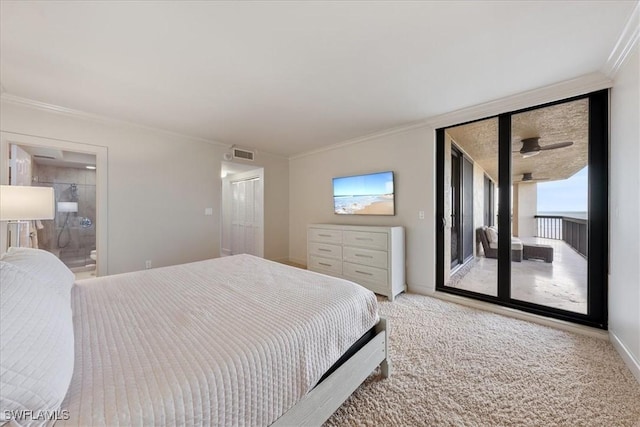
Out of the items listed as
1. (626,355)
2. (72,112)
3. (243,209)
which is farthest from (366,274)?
(72,112)

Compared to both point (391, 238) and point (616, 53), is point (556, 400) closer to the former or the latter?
point (391, 238)

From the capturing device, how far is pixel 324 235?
12.8 feet

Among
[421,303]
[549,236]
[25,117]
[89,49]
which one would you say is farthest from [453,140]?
[25,117]

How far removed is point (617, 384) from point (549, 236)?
1.97 meters

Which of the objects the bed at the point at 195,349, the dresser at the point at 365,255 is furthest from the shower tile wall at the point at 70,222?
the dresser at the point at 365,255

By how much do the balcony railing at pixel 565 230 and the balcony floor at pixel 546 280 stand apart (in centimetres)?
10

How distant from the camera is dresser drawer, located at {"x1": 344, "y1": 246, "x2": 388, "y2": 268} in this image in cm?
322

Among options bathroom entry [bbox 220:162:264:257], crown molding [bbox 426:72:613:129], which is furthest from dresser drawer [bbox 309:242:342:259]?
crown molding [bbox 426:72:613:129]

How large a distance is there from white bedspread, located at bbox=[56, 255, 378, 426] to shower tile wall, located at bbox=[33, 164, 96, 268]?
450 centimetres

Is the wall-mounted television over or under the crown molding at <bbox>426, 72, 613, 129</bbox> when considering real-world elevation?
under

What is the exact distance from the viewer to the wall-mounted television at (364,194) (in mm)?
3684

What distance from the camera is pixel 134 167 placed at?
341 centimetres

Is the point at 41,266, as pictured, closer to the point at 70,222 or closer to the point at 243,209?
the point at 243,209

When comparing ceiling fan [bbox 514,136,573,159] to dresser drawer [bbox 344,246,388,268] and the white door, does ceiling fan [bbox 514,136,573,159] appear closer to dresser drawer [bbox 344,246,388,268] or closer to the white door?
dresser drawer [bbox 344,246,388,268]
